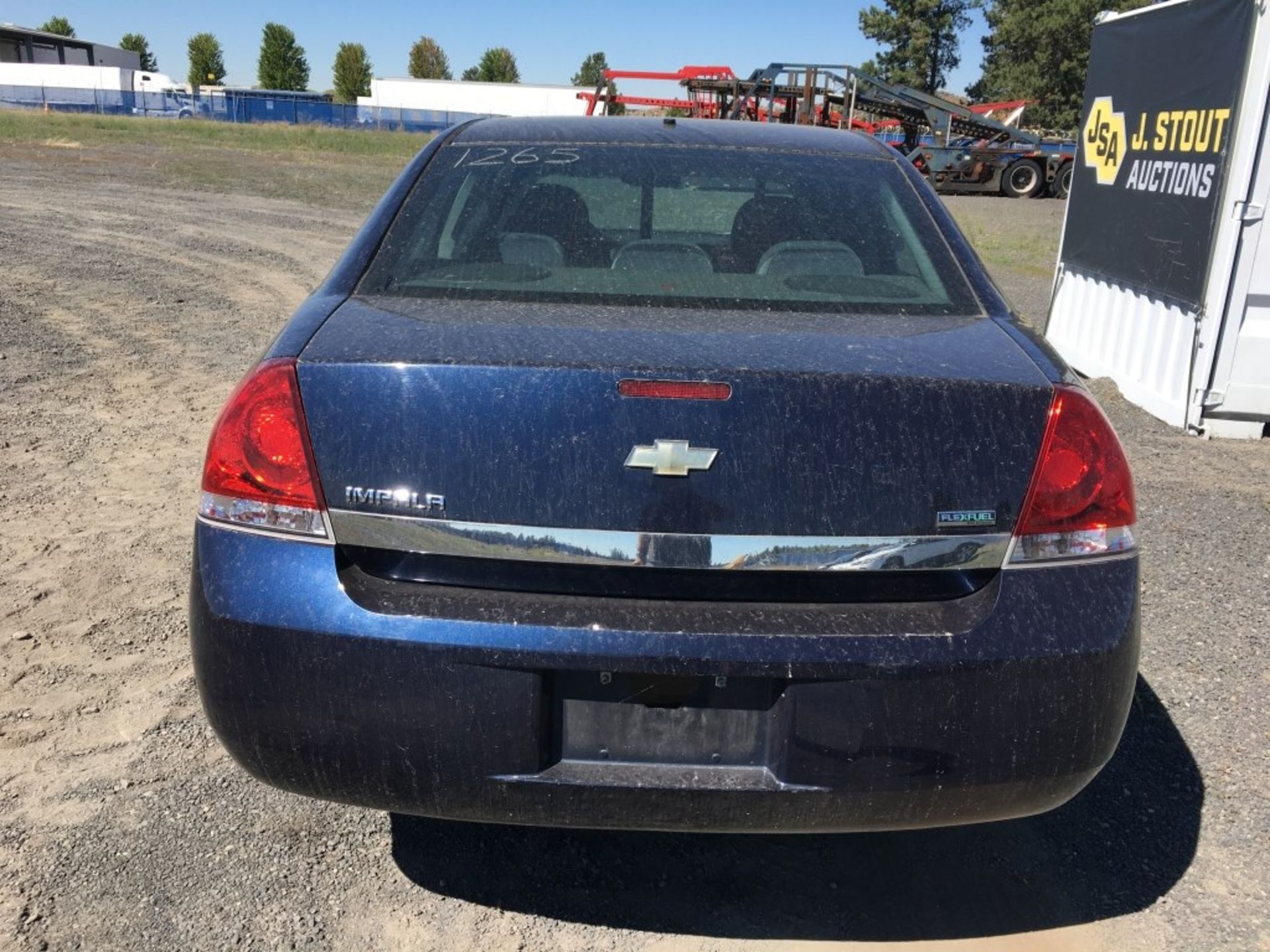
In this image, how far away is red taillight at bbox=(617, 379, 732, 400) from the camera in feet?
6.43

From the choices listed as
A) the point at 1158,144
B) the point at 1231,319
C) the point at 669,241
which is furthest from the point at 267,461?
the point at 1158,144

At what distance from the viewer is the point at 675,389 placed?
6.45ft

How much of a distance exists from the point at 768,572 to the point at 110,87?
8889 centimetres

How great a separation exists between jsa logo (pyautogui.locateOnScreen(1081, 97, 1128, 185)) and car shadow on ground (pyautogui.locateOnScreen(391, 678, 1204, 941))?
20.8 feet

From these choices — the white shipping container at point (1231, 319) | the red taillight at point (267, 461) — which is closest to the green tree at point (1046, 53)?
the white shipping container at point (1231, 319)

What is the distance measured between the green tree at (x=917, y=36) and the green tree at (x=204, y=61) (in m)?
66.8

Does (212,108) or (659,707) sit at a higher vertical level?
(212,108)

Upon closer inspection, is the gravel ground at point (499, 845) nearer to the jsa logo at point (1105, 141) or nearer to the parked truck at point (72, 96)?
the jsa logo at point (1105, 141)

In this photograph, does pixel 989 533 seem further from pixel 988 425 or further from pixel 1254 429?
pixel 1254 429

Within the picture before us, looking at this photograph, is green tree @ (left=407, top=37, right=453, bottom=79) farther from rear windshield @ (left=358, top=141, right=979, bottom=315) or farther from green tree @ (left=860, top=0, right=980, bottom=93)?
rear windshield @ (left=358, top=141, right=979, bottom=315)

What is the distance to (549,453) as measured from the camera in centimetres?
193

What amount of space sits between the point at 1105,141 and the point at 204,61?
113 m

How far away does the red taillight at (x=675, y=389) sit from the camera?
1.96 metres

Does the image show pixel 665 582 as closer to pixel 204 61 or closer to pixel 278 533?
pixel 278 533
